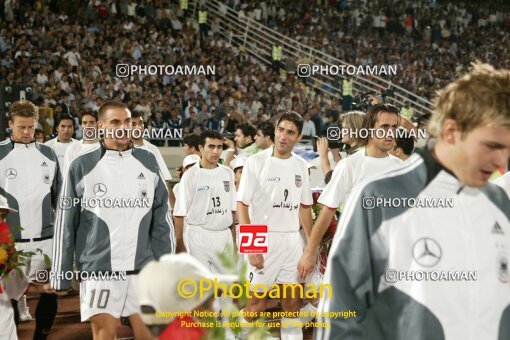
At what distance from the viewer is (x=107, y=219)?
5.59m

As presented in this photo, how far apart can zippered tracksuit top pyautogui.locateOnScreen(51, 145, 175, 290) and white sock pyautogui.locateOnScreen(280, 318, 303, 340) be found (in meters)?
1.74

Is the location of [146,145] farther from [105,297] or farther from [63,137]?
[105,297]

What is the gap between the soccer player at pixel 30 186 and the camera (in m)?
7.73

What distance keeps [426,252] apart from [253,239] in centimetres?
459

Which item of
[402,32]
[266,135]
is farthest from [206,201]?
[402,32]

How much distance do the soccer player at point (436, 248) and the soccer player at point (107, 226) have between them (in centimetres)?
325

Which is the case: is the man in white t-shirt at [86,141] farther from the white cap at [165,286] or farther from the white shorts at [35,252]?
the white cap at [165,286]

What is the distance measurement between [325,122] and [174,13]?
23.5 feet

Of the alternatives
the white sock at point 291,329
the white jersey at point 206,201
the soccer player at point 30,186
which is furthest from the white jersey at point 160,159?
the white sock at point 291,329

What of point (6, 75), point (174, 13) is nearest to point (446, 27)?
point (174, 13)

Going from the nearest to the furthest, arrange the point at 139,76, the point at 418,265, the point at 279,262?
the point at 418,265 < the point at 279,262 < the point at 139,76

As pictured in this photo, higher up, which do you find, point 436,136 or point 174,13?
point 174,13

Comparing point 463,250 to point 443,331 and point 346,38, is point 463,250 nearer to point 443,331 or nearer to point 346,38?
point 443,331

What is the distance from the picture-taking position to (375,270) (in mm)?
2529
